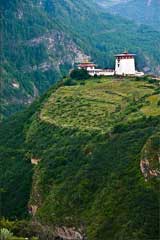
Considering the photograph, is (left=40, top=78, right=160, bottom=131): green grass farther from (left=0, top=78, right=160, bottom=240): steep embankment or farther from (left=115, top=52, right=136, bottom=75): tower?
(left=115, top=52, right=136, bottom=75): tower

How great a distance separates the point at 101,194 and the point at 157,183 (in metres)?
6.28

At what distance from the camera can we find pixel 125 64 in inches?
4345

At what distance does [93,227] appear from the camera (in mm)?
66188

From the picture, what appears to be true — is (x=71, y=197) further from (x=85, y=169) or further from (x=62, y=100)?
(x=62, y=100)

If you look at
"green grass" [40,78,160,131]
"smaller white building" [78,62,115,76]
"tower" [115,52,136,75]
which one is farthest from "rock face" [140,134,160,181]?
"smaller white building" [78,62,115,76]

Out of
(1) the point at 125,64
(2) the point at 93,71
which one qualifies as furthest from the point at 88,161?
(2) the point at 93,71

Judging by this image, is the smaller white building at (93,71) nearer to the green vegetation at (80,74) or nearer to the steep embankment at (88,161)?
the green vegetation at (80,74)

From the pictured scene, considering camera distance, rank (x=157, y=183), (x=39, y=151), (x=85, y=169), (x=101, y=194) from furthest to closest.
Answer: (x=39, y=151)
(x=85, y=169)
(x=101, y=194)
(x=157, y=183)

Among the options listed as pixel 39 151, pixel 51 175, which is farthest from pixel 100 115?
pixel 51 175

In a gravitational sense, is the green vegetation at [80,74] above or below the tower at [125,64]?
below

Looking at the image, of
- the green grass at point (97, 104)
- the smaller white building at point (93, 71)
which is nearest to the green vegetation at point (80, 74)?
the smaller white building at point (93, 71)

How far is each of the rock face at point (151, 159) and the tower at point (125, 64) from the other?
135ft

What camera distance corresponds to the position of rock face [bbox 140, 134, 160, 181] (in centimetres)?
6656

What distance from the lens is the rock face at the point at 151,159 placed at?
66562 mm
